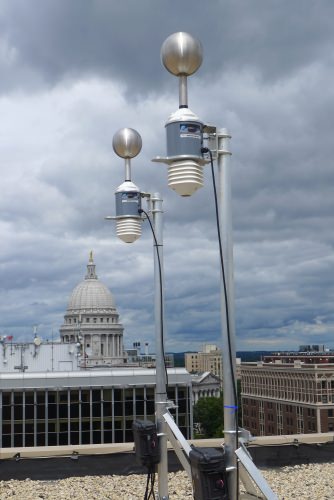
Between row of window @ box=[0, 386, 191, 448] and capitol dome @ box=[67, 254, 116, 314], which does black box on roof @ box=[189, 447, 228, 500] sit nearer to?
row of window @ box=[0, 386, 191, 448]

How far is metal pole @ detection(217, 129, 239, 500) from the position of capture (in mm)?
5137

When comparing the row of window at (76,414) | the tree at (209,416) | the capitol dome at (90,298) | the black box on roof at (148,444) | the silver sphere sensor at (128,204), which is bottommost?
the tree at (209,416)

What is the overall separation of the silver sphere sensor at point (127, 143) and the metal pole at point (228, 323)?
2.55 metres

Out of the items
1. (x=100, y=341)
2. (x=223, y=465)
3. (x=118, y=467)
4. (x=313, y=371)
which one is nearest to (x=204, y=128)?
(x=223, y=465)

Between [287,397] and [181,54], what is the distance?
288 feet

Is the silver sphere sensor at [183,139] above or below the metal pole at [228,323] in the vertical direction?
above

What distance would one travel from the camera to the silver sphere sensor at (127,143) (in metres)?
7.89

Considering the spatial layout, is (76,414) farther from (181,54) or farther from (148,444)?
(181,54)

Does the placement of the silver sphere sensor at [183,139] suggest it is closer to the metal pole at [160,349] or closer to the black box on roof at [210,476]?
the black box on roof at [210,476]

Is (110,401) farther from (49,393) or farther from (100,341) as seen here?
(100,341)

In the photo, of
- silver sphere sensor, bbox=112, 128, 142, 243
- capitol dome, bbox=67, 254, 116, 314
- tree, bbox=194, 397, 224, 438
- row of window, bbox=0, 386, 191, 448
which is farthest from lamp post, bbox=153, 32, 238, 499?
capitol dome, bbox=67, 254, 116, 314

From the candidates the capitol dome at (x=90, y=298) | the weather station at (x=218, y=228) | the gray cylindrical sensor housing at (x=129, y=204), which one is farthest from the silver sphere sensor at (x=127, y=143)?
the capitol dome at (x=90, y=298)

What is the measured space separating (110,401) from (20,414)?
3.68 m

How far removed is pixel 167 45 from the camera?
222 inches
